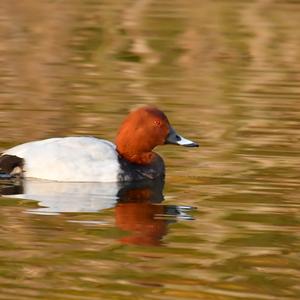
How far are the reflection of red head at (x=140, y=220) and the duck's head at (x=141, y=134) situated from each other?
0.55 metres

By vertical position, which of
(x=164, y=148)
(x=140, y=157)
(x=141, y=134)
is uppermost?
(x=141, y=134)

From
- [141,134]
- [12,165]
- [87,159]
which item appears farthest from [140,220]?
[141,134]

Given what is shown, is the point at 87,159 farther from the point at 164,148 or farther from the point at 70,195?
the point at 164,148

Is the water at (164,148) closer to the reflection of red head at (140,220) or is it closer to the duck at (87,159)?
the reflection of red head at (140,220)

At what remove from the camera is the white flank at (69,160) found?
10.1m

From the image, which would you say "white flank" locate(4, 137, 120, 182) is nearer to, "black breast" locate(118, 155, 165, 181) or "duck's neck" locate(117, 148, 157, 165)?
"black breast" locate(118, 155, 165, 181)

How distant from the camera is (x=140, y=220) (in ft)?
29.2

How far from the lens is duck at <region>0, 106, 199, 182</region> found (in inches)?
396

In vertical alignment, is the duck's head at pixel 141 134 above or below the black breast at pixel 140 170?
above

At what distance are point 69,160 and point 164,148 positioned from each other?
1787mm

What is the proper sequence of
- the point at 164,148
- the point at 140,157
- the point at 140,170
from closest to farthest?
1. the point at 140,170
2. the point at 140,157
3. the point at 164,148

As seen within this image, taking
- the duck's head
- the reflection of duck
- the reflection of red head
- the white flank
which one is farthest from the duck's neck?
the reflection of red head

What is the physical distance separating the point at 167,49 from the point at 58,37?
169cm

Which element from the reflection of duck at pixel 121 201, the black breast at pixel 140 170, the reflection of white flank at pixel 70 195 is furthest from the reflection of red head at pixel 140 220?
the black breast at pixel 140 170
